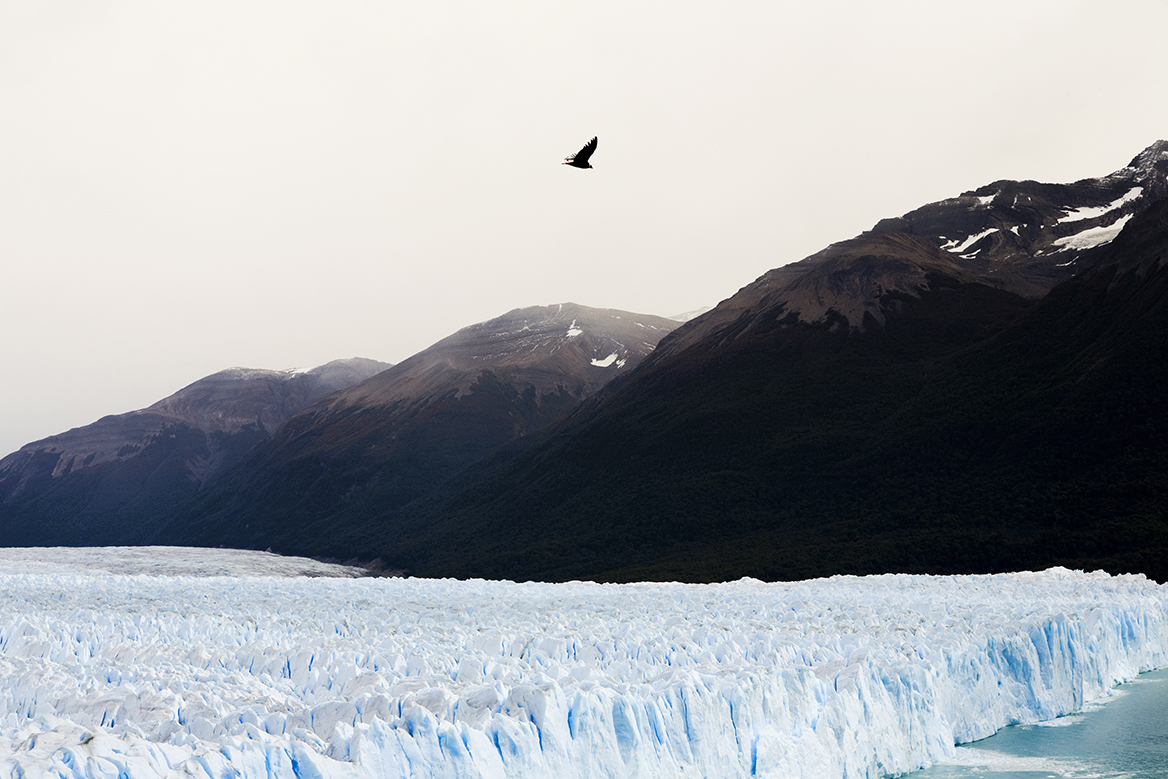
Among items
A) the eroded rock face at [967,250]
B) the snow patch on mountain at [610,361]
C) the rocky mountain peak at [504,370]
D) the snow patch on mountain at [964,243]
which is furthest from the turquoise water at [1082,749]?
the snow patch on mountain at [610,361]

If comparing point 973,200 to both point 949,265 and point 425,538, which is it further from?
point 425,538

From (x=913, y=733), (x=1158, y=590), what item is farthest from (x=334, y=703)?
(x=1158, y=590)

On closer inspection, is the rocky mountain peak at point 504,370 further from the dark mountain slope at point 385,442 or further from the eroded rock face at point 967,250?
the eroded rock face at point 967,250

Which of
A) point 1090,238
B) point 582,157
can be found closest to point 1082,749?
point 582,157

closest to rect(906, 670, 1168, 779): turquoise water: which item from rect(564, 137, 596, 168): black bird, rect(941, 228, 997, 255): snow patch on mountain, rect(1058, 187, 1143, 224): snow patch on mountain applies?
rect(564, 137, 596, 168): black bird

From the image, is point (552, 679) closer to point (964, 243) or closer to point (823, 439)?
point (823, 439)

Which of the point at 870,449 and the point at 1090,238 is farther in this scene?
the point at 1090,238
